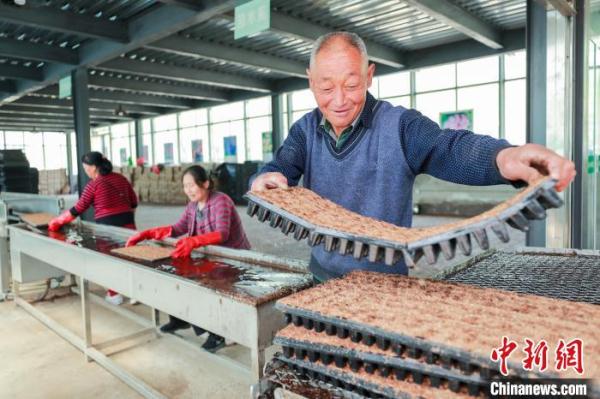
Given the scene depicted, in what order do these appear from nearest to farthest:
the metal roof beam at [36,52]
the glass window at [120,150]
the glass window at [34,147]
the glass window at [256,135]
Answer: the metal roof beam at [36,52] → the glass window at [256,135] → the glass window at [120,150] → the glass window at [34,147]

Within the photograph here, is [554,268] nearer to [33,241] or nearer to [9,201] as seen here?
[33,241]

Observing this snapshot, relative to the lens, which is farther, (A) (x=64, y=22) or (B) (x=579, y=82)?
(A) (x=64, y=22)

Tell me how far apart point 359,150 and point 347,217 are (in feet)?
0.87

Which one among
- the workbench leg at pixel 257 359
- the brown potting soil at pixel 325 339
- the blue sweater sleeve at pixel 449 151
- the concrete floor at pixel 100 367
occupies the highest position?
the blue sweater sleeve at pixel 449 151

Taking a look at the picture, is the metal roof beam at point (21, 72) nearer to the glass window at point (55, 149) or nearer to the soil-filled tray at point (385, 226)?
the soil-filled tray at point (385, 226)

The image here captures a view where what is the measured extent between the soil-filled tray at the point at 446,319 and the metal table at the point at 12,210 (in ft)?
14.3

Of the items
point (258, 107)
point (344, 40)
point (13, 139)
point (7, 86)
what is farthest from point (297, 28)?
point (13, 139)

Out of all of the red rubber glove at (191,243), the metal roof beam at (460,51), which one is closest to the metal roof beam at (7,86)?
the metal roof beam at (460,51)

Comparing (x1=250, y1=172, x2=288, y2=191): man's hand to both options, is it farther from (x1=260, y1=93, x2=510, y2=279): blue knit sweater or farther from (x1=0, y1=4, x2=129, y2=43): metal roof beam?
(x1=0, y1=4, x2=129, y2=43): metal roof beam

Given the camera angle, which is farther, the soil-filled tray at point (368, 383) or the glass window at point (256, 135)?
the glass window at point (256, 135)

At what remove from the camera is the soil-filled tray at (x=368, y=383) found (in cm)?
81

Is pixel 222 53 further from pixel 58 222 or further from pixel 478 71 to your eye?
pixel 478 71

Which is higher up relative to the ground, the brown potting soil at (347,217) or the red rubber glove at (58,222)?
the brown potting soil at (347,217)

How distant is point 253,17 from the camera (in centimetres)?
336
